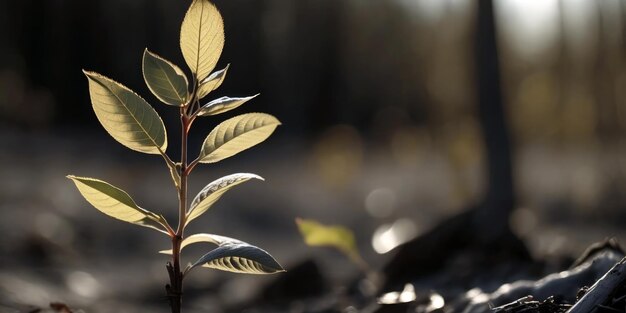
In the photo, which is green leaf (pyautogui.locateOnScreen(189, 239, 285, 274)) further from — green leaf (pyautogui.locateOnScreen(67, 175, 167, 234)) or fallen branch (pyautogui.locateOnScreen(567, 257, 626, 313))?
fallen branch (pyautogui.locateOnScreen(567, 257, 626, 313))

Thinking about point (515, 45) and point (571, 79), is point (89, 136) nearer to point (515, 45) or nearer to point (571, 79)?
point (571, 79)

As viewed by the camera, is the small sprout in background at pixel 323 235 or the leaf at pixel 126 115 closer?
the leaf at pixel 126 115

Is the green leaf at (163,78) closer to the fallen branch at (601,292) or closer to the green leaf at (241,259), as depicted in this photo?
the green leaf at (241,259)

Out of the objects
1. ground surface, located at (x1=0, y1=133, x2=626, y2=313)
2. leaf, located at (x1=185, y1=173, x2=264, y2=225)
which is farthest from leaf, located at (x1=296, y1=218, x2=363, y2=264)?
leaf, located at (x1=185, y1=173, x2=264, y2=225)

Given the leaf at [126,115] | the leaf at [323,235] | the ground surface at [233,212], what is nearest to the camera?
the leaf at [126,115]

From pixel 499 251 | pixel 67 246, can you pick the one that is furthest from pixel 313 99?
pixel 499 251

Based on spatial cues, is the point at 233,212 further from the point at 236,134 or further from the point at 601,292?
the point at 601,292

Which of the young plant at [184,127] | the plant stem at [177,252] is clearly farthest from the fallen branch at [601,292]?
the plant stem at [177,252]
